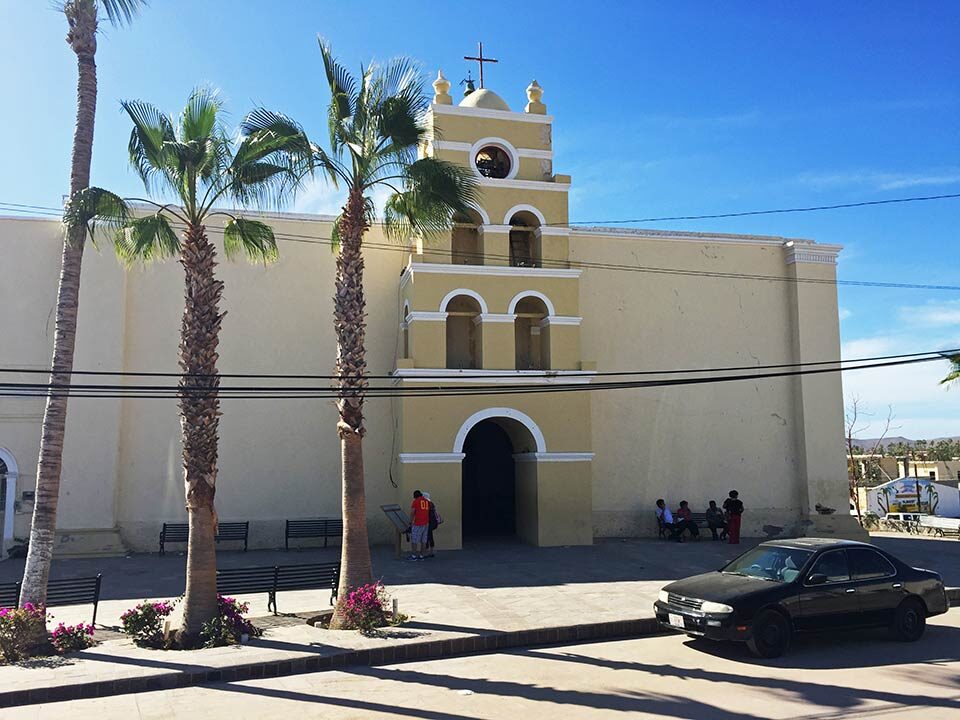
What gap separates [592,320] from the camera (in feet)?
75.1

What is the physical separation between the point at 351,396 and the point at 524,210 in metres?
9.92

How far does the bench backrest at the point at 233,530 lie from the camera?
2017 cm

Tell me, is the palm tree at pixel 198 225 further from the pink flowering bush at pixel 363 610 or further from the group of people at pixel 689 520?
the group of people at pixel 689 520

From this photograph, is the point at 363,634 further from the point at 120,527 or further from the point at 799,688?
the point at 120,527

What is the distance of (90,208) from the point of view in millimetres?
11453

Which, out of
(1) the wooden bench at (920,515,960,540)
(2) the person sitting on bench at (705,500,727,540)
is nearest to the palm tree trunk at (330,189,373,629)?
(2) the person sitting on bench at (705,500,727,540)

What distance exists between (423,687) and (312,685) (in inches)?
52.8

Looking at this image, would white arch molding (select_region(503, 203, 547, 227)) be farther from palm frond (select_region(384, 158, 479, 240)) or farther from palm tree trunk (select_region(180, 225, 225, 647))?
palm tree trunk (select_region(180, 225, 225, 647))

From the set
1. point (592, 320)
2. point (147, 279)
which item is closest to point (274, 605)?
point (147, 279)

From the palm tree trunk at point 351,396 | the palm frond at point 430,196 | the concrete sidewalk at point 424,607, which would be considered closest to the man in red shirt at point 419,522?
the concrete sidewalk at point 424,607

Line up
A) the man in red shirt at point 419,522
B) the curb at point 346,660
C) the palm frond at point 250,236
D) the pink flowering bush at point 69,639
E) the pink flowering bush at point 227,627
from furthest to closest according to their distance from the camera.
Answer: the man in red shirt at point 419,522, the palm frond at point 250,236, the pink flowering bush at point 227,627, the pink flowering bush at point 69,639, the curb at point 346,660

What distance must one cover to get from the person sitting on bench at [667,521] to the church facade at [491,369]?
703 mm

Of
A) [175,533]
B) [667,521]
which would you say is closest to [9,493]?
[175,533]

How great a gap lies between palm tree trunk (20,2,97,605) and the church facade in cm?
751
